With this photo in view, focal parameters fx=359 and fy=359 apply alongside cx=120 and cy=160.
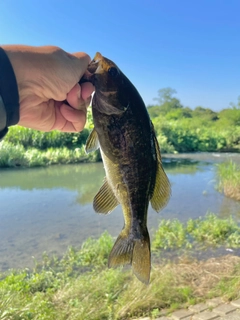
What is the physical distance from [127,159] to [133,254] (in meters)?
0.46

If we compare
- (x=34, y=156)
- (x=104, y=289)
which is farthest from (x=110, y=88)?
(x=34, y=156)

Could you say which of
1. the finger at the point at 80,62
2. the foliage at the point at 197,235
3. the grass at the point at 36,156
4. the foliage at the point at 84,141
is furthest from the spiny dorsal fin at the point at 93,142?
the grass at the point at 36,156

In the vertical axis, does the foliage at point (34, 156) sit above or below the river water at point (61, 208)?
above

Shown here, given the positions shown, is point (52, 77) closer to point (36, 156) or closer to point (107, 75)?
point (107, 75)

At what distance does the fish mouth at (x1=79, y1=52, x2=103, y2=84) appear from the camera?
1751mm

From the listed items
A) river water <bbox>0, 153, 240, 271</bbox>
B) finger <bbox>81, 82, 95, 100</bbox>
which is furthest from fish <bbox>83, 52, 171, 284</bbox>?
river water <bbox>0, 153, 240, 271</bbox>

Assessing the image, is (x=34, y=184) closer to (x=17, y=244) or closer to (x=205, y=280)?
(x=17, y=244)

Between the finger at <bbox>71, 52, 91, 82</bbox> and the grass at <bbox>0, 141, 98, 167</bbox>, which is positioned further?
the grass at <bbox>0, 141, 98, 167</bbox>

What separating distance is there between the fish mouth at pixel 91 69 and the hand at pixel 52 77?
1.1 inches

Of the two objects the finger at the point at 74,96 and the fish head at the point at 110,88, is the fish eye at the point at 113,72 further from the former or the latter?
the finger at the point at 74,96

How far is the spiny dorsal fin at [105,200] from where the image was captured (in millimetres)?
1779

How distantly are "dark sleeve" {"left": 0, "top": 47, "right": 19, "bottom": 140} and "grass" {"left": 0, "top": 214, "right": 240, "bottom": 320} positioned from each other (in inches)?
101

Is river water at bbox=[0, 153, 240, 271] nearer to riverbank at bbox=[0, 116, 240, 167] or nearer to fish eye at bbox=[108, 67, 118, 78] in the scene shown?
riverbank at bbox=[0, 116, 240, 167]

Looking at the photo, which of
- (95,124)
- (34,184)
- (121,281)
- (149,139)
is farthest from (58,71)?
(34,184)
